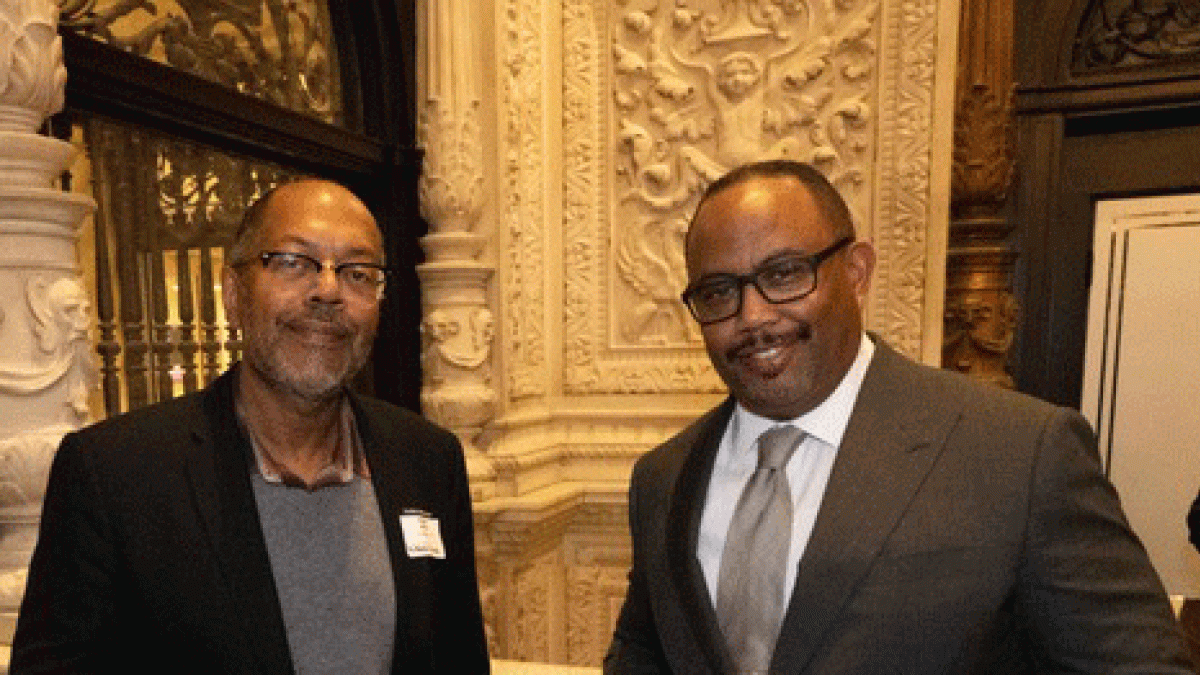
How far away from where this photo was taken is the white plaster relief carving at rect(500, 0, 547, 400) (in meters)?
3.21

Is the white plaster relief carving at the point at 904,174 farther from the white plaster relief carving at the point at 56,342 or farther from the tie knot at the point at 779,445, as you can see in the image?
the white plaster relief carving at the point at 56,342

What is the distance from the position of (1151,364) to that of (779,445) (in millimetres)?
3158

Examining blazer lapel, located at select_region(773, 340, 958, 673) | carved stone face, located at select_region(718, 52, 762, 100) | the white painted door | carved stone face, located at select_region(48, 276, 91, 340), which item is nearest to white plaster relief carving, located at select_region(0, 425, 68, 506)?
carved stone face, located at select_region(48, 276, 91, 340)

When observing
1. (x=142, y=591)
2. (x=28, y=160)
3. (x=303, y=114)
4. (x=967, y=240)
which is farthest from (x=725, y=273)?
(x=967, y=240)

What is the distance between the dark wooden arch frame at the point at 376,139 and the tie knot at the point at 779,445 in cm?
204

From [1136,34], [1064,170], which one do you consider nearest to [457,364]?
[1064,170]

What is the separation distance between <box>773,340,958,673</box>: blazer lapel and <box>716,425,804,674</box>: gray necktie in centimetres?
6

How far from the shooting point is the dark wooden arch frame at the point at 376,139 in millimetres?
2568

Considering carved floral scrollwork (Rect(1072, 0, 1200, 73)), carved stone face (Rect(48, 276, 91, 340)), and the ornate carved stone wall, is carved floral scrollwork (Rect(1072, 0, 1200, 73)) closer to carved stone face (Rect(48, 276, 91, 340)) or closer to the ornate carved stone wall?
the ornate carved stone wall

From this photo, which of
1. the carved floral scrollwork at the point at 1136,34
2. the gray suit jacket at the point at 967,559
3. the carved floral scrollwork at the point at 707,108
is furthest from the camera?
the carved floral scrollwork at the point at 1136,34

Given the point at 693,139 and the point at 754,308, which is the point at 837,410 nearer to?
the point at 754,308

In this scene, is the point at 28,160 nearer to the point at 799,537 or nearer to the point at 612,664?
the point at 612,664

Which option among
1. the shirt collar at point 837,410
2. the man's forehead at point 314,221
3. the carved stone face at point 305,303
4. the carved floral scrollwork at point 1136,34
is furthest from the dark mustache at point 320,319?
the carved floral scrollwork at point 1136,34

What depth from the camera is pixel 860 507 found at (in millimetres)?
1184
